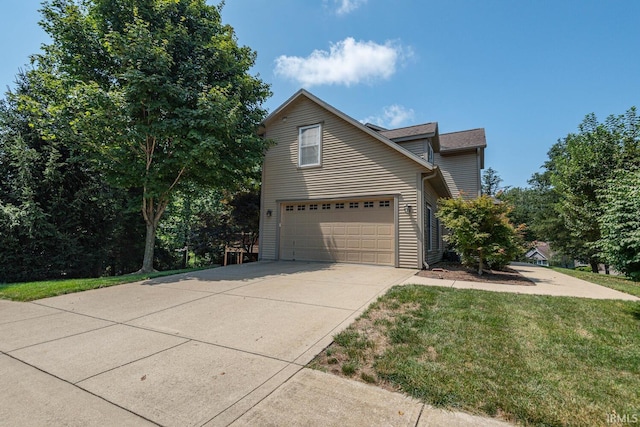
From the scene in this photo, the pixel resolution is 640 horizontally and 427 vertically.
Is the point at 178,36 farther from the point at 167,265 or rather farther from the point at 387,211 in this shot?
the point at 167,265

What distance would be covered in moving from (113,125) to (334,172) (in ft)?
23.6

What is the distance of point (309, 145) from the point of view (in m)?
11.3

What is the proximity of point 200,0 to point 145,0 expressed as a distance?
1.83 metres

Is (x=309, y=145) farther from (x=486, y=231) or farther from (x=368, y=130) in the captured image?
(x=486, y=231)

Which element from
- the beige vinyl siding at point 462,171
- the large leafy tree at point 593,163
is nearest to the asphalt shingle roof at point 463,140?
the beige vinyl siding at point 462,171

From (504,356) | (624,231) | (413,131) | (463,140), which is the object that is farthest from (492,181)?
(504,356)

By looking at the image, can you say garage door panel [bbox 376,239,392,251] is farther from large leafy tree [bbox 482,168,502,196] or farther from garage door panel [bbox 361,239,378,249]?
large leafy tree [bbox 482,168,502,196]

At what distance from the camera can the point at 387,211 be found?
32.3 feet

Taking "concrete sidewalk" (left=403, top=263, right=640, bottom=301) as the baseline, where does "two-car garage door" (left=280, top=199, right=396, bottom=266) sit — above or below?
above

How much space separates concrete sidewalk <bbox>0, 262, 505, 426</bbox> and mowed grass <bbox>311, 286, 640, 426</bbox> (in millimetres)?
239

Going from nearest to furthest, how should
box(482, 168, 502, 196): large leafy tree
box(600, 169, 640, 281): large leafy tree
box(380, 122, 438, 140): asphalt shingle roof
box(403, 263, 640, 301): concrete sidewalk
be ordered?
1. box(600, 169, 640, 281): large leafy tree
2. box(403, 263, 640, 301): concrete sidewalk
3. box(380, 122, 438, 140): asphalt shingle roof
4. box(482, 168, 502, 196): large leafy tree

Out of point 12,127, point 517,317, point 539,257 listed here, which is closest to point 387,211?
point 517,317

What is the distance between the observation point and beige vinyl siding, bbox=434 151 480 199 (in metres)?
14.9

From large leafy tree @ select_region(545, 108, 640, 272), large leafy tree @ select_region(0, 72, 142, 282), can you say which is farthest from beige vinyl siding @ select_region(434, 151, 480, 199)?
large leafy tree @ select_region(0, 72, 142, 282)
